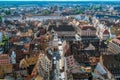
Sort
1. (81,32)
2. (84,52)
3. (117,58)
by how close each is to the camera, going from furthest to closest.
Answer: (81,32) → (84,52) → (117,58)

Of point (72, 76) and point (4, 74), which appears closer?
point (72, 76)

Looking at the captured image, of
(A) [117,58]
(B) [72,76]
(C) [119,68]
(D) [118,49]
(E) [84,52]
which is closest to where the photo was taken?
(B) [72,76]

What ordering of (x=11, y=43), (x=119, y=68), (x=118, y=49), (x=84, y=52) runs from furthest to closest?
1. (x=11, y=43)
2. (x=118, y=49)
3. (x=84, y=52)
4. (x=119, y=68)

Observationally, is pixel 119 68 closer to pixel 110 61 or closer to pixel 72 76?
pixel 110 61

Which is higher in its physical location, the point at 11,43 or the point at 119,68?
the point at 119,68

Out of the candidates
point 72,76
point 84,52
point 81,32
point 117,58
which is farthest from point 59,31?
point 72,76

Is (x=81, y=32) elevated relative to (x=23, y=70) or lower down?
lower down

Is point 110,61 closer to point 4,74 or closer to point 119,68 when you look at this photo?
point 119,68

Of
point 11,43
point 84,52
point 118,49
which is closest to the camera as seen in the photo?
point 84,52

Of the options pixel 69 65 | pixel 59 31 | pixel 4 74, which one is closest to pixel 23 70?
pixel 4 74
